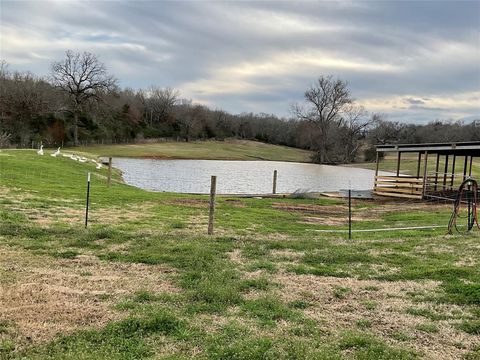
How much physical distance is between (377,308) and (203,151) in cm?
7756

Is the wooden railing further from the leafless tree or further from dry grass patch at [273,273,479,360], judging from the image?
the leafless tree

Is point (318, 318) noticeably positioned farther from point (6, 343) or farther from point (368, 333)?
point (6, 343)

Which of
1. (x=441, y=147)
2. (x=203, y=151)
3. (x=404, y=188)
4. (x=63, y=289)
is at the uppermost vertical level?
(x=441, y=147)

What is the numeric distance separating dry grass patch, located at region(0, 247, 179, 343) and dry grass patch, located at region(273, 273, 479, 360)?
6.61 ft

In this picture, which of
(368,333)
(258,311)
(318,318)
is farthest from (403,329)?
(258,311)

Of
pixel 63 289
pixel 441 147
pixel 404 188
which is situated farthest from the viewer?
pixel 404 188

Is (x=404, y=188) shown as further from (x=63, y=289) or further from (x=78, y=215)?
(x=63, y=289)

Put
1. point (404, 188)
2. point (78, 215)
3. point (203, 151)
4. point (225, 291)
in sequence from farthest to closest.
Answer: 1. point (203, 151)
2. point (404, 188)
3. point (78, 215)
4. point (225, 291)

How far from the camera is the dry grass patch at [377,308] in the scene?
5016 mm

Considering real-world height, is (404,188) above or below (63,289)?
above

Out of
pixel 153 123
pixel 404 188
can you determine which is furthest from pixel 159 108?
pixel 404 188

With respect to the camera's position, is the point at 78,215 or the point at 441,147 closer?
the point at 78,215

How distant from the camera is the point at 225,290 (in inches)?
254

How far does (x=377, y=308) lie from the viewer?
611 cm
